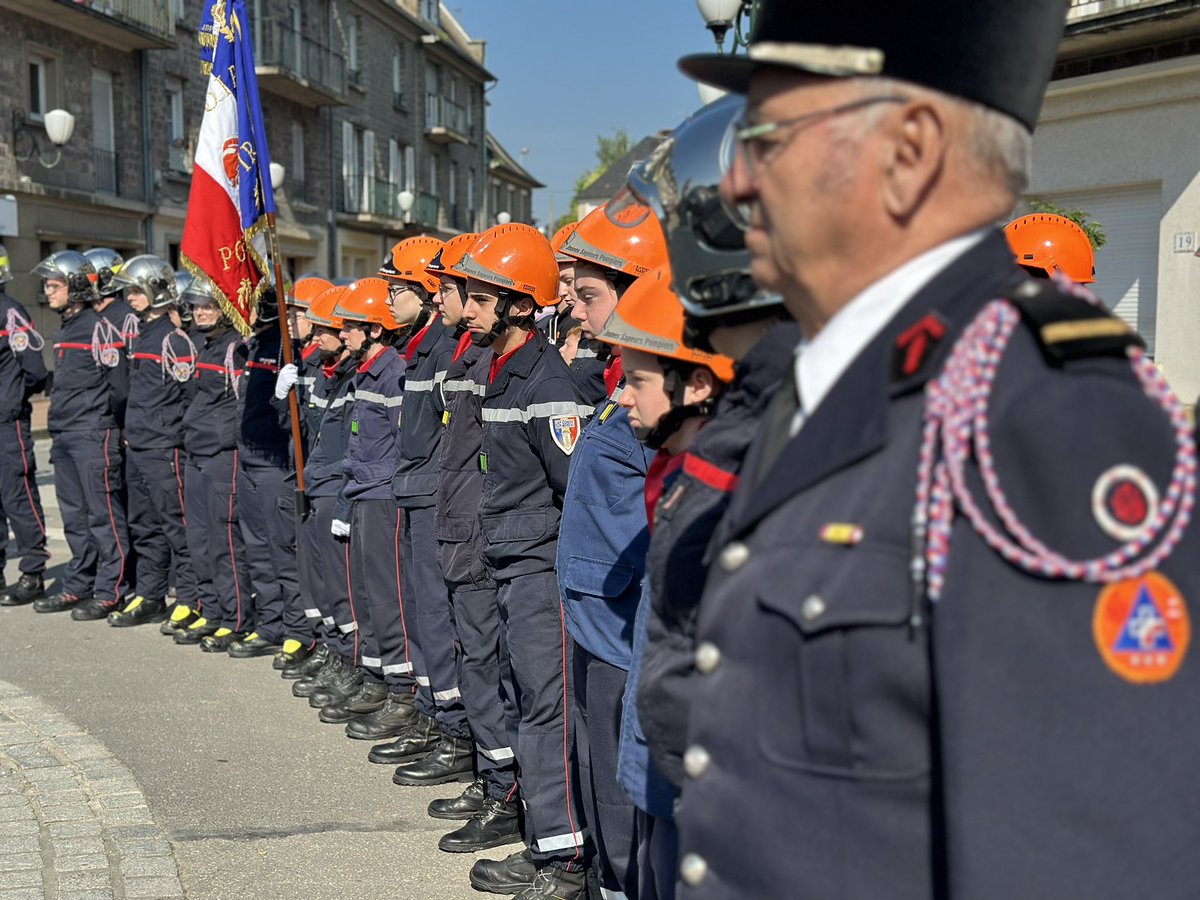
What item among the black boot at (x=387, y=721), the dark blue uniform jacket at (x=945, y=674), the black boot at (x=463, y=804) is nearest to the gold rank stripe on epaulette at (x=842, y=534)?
the dark blue uniform jacket at (x=945, y=674)

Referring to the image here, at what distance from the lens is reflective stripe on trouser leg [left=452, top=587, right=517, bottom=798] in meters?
5.37

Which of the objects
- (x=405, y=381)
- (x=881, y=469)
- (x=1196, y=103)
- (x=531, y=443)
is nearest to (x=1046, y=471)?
(x=881, y=469)

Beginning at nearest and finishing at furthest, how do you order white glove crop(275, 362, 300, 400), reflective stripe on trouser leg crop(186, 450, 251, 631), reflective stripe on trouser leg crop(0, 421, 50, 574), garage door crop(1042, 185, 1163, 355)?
white glove crop(275, 362, 300, 400) < reflective stripe on trouser leg crop(186, 450, 251, 631) < reflective stripe on trouser leg crop(0, 421, 50, 574) < garage door crop(1042, 185, 1163, 355)

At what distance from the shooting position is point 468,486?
216 inches

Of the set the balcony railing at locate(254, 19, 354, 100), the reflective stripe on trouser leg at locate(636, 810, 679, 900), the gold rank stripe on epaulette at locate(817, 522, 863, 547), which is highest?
the balcony railing at locate(254, 19, 354, 100)

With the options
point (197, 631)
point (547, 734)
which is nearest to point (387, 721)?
point (547, 734)

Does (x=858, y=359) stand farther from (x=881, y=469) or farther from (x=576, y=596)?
(x=576, y=596)

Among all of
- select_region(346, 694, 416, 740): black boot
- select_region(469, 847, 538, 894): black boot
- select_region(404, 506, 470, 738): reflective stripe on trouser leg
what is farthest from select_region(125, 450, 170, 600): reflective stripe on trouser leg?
select_region(469, 847, 538, 894): black boot

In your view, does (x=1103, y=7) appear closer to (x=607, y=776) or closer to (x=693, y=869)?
(x=607, y=776)

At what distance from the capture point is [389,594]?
6.74 m

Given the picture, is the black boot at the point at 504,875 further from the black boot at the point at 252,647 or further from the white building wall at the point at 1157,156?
the white building wall at the point at 1157,156

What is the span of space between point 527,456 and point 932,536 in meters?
3.65

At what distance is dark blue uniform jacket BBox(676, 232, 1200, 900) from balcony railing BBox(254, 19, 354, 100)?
34.1 meters

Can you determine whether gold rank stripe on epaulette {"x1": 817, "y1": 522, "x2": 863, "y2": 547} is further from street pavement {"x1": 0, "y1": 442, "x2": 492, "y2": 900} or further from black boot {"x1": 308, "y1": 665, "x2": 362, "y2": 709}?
black boot {"x1": 308, "y1": 665, "x2": 362, "y2": 709}
